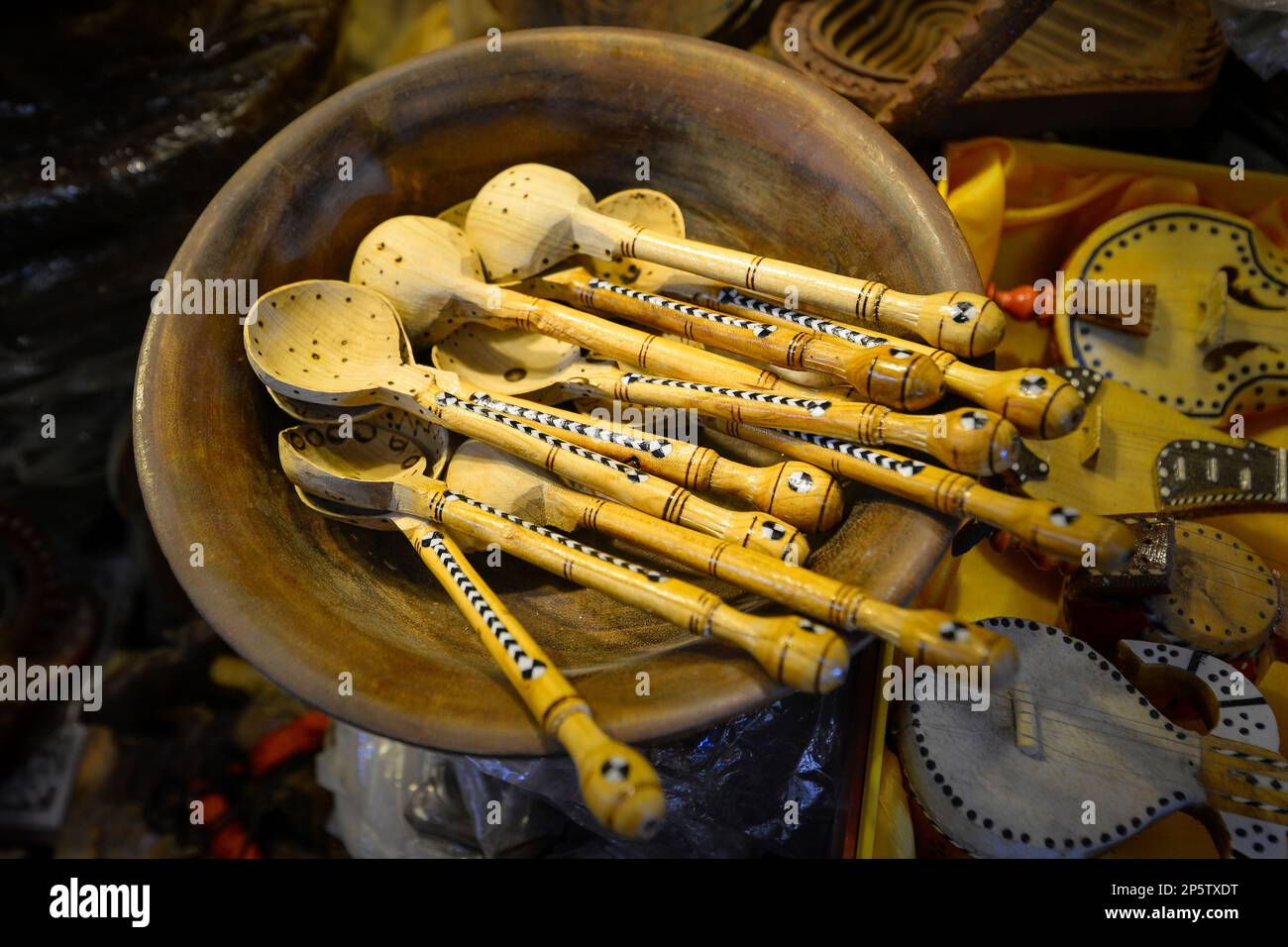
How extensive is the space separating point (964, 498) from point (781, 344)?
8.6 inches

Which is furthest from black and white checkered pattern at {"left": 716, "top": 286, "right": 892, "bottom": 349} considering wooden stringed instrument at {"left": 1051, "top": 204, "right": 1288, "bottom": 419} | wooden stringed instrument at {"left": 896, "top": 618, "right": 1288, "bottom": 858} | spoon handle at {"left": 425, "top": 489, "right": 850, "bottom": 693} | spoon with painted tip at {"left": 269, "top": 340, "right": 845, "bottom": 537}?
wooden stringed instrument at {"left": 1051, "top": 204, "right": 1288, "bottom": 419}

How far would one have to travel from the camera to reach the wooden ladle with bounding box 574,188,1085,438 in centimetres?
67

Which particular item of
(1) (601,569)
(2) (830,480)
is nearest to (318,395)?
(1) (601,569)

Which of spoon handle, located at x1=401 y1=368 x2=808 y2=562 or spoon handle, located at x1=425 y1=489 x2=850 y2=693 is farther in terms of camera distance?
spoon handle, located at x1=401 y1=368 x2=808 y2=562

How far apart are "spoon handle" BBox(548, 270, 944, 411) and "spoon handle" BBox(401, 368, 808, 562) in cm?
14

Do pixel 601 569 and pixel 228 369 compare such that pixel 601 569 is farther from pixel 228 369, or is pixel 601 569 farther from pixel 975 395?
pixel 228 369

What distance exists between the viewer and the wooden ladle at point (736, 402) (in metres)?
0.67

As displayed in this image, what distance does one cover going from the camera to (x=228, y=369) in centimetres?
89

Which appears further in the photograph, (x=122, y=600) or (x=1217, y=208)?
(x=122, y=600)

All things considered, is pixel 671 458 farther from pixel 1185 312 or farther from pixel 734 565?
pixel 1185 312

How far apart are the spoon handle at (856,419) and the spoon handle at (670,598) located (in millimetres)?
159

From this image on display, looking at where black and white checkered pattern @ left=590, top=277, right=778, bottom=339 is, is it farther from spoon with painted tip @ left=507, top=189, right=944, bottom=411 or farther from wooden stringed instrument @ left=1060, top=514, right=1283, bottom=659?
wooden stringed instrument @ left=1060, top=514, right=1283, bottom=659

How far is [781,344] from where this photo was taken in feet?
2.60
